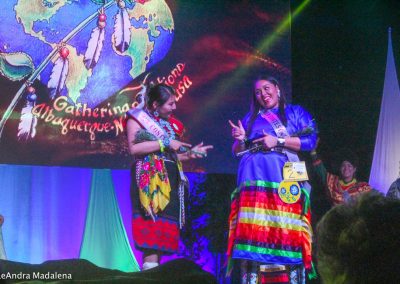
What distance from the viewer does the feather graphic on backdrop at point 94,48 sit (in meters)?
4.59

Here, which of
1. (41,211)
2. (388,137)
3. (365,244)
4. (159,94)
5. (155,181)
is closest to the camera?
(365,244)

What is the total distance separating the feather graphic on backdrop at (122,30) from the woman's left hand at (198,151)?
98cm

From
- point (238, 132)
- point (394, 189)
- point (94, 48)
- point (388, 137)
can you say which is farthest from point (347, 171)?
A: point (94, 48)

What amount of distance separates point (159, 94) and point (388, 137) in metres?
2.15

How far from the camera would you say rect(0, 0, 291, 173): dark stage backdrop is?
14.5ft

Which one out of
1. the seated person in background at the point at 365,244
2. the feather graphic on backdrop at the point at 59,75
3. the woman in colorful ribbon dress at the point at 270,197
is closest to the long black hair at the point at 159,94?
the woman in colorful ribbon dress at the point at 270,197

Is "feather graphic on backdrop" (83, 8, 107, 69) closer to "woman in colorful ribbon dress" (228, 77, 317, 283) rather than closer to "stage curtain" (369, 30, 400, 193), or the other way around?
"woman in colorful ribbon dress" (228, 77, 317, 283)

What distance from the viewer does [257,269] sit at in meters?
4.40

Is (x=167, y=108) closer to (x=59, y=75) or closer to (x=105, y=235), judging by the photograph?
(x=59, y=75)

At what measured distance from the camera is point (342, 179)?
16.4 ft

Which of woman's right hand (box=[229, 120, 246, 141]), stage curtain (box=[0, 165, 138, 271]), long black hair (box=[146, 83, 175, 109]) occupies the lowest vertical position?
stage curtain (box=[0, 165, 138, 271])

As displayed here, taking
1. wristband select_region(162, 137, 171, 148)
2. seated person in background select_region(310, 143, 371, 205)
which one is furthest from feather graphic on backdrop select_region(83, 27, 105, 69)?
seated person in background select_region(310, 143, 371, 205)

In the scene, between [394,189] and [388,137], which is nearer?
[394,189]

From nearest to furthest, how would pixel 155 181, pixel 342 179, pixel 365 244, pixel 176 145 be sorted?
pixel 365 244 → pixel 155 181 → pixel 176 145 → pixel 342 179
